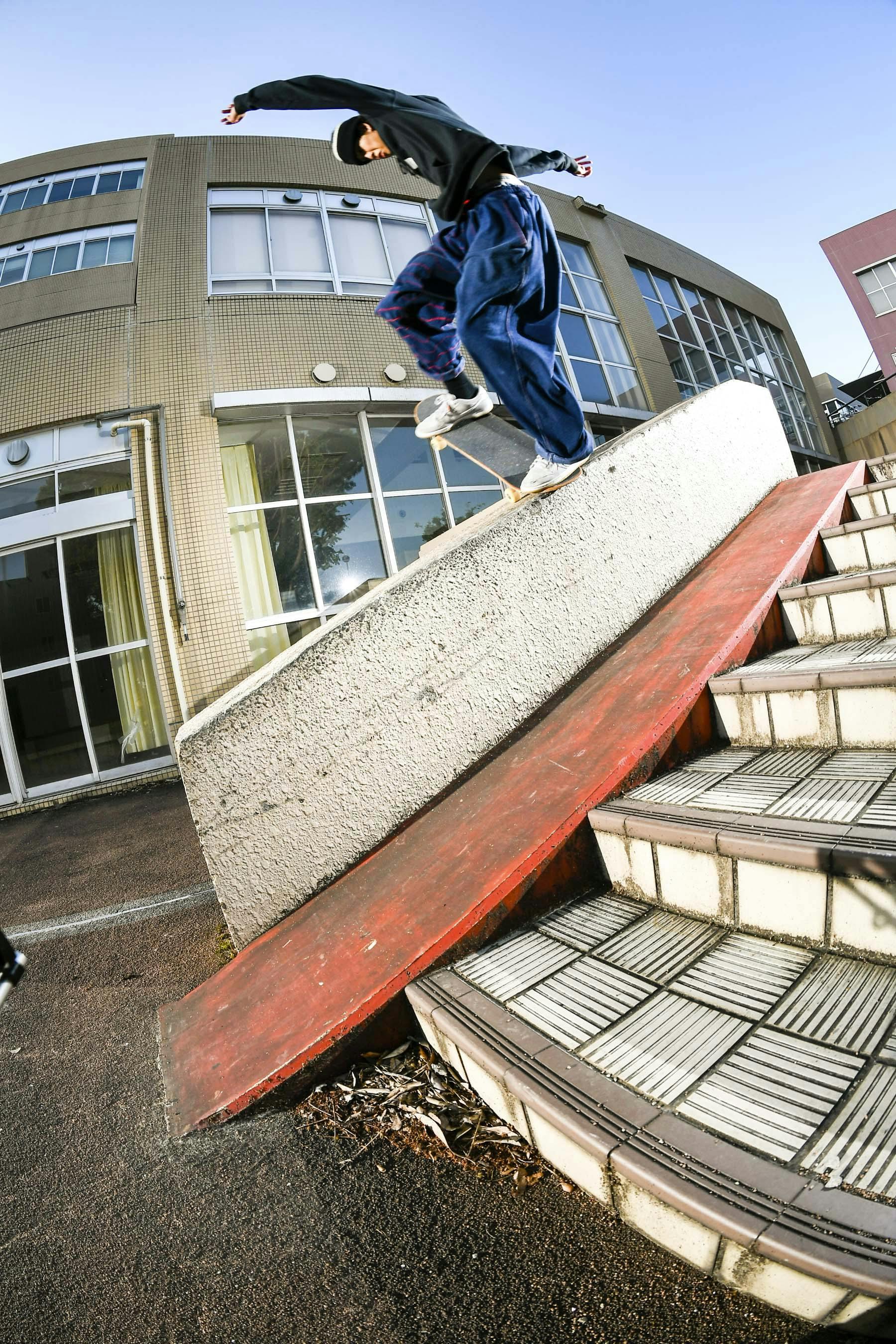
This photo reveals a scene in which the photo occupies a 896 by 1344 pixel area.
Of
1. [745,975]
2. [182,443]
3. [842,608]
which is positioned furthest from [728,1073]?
[182,443]

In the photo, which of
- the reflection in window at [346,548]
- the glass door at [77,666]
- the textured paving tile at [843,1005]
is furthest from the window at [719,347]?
the textured paving tile at [843,1005]

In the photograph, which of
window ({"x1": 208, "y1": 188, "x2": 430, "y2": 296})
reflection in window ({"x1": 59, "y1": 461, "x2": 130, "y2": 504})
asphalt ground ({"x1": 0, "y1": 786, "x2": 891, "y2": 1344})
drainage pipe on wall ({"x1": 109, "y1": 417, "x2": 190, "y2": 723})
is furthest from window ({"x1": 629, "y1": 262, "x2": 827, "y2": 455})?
asphalt ground ({"x1": 0, "y1": 786, "x2": 891, "y2": 1344})

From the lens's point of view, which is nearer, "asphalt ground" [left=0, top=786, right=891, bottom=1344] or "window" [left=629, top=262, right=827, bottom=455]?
"asphalt ground" [left=0, top=786, right=891, bottom=1344]

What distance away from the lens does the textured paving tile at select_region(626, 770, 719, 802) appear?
78.9 inches

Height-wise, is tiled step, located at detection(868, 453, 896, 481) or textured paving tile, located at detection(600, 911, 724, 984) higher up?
tiled step, located at detection(868, 453, 896, 481)

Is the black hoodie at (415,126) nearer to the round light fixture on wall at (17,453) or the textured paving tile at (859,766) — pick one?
the textured paving tile at (859,766)

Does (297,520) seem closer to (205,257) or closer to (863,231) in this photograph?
(205,257)

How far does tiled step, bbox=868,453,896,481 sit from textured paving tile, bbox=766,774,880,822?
3.21m

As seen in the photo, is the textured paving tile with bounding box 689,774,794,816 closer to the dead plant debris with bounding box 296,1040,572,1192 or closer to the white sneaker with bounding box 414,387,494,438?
the dead plant debris with bounding box 296,1040,572,1192

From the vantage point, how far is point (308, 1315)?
1.09 meters

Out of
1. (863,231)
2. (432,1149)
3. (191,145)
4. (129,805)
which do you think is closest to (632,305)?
(191,145)

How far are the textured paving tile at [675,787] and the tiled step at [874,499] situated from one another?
7.58 ft

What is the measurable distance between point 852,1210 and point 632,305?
16.3 meters

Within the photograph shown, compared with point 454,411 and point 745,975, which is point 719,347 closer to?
point 454,411
